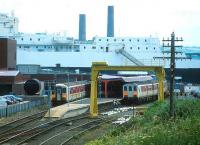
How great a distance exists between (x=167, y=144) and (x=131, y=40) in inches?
3703

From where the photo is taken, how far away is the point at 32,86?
4891cm

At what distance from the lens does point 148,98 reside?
51406 millimetres

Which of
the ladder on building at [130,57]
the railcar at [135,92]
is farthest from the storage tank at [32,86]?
the ladder on building at [130,57]

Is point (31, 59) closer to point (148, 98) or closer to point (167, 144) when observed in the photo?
point (148, 98)

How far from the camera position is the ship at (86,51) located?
95.3 meters

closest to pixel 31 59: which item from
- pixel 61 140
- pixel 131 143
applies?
pixel 61 140

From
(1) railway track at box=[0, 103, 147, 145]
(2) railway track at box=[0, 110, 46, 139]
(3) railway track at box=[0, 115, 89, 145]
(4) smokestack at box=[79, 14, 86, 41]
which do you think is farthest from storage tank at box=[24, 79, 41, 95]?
(4) smokestack at box=[79, 14, 86, 41]

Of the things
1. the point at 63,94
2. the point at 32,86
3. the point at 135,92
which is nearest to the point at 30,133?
the point at 63,94

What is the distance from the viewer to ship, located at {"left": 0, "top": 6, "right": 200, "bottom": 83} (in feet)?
313

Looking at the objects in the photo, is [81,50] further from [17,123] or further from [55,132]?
[55,132]

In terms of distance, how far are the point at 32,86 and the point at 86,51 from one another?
5010cm

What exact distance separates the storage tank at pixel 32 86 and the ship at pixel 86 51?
43.1 metres

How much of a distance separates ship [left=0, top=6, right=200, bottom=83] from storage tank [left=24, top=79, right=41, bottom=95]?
43.1 m

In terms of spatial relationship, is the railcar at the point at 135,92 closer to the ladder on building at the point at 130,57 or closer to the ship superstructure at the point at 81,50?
the ship superstructure at the point at 81,50
